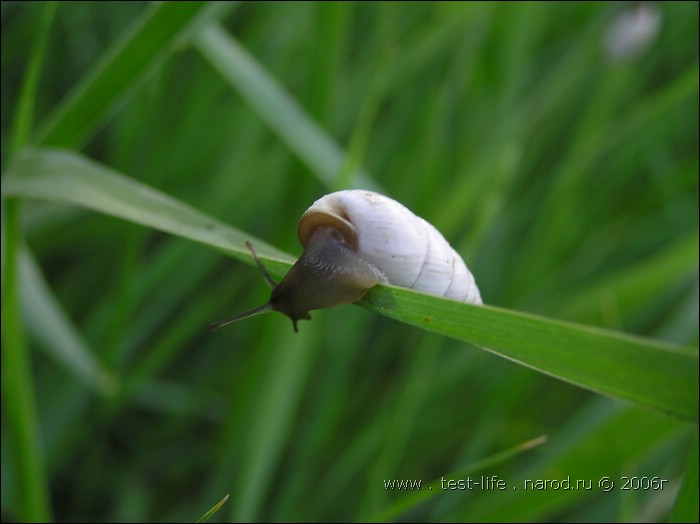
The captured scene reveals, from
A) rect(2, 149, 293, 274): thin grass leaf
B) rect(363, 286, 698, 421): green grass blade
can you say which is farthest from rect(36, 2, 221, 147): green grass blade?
rect(363, 286, 698, 421): green grass blade

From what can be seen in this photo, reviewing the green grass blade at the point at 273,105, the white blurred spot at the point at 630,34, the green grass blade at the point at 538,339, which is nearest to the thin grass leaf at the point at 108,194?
the green grass blade at the point at 538,339

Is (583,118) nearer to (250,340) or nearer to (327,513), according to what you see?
(250,340)

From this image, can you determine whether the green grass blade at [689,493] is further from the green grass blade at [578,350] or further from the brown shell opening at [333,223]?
the brown shell opening at [333,223]

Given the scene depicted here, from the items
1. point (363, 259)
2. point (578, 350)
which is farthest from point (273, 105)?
point (578, 350)

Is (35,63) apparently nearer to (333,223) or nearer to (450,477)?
(333,223)

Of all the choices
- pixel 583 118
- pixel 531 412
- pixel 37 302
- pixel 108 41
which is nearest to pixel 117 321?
pixel 37 302

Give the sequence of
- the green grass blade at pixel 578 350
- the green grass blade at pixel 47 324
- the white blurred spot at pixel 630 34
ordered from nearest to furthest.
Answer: the green grass blade at pixel 578 350
the green grass blade at pixel 47 324
the white blurred spot at pixel 630 34

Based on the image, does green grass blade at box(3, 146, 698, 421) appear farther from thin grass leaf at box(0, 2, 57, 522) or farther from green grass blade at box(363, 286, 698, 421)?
thin grass leaf at box(0, 2, 57, 522)
